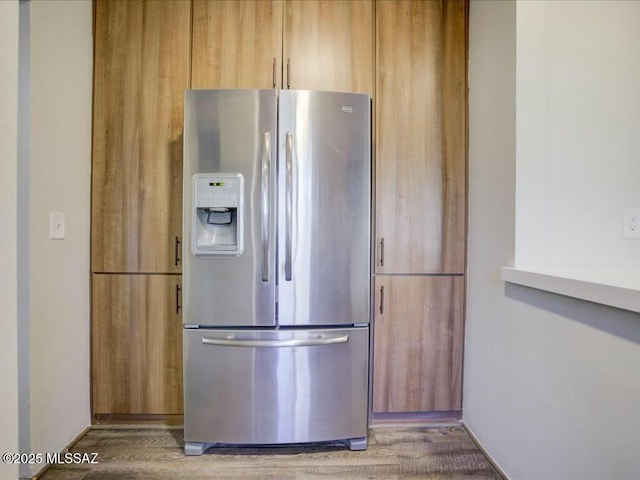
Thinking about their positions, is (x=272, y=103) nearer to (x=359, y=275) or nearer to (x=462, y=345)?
(x=359, y=275)

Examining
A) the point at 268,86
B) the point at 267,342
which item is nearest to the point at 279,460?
the point at 267,342

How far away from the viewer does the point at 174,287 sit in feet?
5.72

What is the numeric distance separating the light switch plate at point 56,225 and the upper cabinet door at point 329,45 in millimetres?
1389

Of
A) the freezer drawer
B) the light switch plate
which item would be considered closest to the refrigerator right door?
the freezer drawer

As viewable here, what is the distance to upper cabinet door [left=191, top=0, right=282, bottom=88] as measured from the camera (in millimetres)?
1743

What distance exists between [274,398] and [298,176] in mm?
1119

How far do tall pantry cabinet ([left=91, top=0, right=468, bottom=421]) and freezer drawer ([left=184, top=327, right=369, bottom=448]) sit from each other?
1.03 feet

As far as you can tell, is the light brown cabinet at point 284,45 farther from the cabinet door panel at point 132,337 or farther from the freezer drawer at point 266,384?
the freezer drawer at point 266,384

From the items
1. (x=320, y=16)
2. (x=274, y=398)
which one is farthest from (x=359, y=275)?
(x=320, y=16)

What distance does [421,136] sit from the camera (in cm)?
178

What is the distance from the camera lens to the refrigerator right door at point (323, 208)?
149cm

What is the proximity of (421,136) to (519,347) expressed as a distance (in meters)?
1.21
